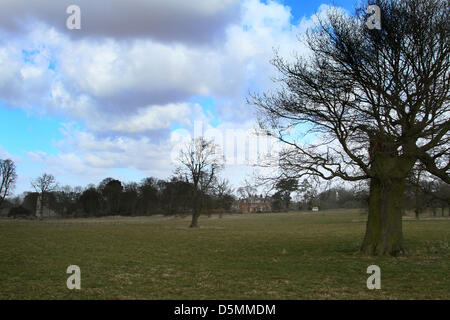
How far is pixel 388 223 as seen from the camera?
662 inches

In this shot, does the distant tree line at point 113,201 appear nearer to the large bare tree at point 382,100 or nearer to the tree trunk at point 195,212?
the tree trunk at point 195,212

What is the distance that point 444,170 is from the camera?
1622 cm

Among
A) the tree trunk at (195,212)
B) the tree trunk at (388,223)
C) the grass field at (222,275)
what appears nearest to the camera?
the grass field at (222,275)

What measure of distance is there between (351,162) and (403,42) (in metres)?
5.21

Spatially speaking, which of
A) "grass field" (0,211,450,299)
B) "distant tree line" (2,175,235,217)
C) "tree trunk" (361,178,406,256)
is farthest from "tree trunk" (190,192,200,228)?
"distant tree line" (2,175,235,217)

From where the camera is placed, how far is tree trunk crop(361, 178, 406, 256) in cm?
1680

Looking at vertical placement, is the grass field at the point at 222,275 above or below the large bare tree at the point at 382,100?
below

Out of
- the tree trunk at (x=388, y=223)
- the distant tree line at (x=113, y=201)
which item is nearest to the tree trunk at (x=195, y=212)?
the tree trunk at (x=388, y=223)

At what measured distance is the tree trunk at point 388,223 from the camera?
1680 centimetres

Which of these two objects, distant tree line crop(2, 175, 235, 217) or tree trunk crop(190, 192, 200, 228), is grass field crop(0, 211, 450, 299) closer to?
tree trunk crop(190, 192, 200, 228)

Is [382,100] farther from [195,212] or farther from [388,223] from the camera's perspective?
[195,212]
